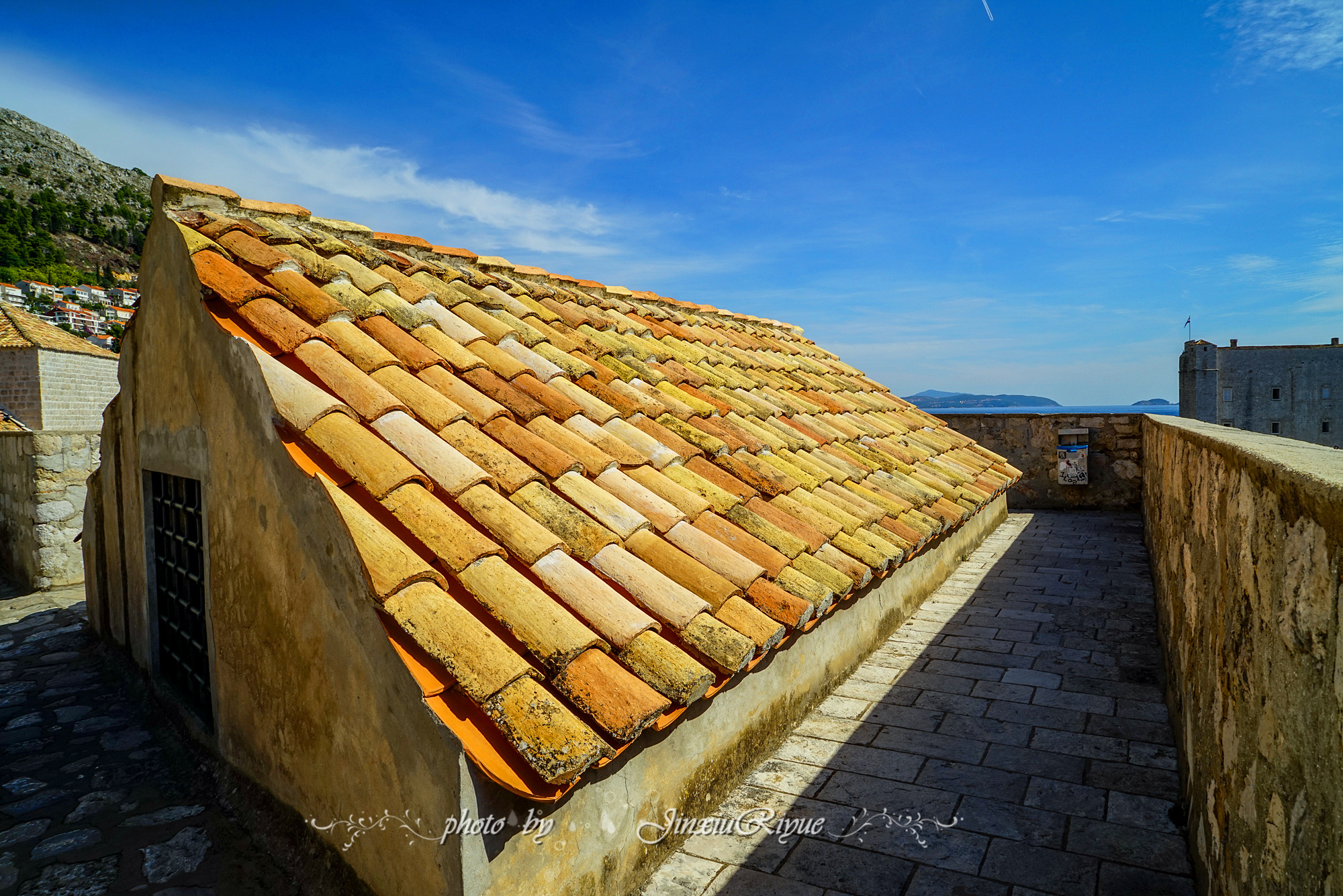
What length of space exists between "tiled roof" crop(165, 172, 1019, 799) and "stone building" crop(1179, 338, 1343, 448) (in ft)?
170

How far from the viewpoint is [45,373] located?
95.0 ft

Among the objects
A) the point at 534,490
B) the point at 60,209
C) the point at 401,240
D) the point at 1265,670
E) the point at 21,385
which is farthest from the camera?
the point at 60,209

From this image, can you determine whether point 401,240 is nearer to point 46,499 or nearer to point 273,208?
point 273,208

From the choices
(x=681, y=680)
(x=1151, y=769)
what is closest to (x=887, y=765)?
(x=1151, y=769)

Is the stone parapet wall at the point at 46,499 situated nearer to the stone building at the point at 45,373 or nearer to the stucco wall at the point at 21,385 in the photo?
the stone building at the point at 45,373

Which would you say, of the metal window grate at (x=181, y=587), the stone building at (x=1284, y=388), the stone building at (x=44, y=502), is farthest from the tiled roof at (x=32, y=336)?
the stone building at (x=1284, y=388)

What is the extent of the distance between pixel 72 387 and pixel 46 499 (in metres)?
30.5

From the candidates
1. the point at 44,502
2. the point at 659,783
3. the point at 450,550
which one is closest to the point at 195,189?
the point at 450,550

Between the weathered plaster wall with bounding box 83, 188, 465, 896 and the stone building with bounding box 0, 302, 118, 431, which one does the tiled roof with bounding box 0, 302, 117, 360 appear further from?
the weathered plaster wall with bounding box 83, 188, 465, 896

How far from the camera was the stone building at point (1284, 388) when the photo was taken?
147ft

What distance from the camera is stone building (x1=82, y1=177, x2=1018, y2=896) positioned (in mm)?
2107

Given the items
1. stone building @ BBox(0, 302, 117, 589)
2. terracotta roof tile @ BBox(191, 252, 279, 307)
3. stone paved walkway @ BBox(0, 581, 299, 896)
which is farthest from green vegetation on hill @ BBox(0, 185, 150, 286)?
terracotta roof tile @ BBox(191, 252, 279, 307)

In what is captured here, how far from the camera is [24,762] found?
3.99 metres

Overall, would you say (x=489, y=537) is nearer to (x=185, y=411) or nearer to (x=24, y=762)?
(x=185, y=411)
